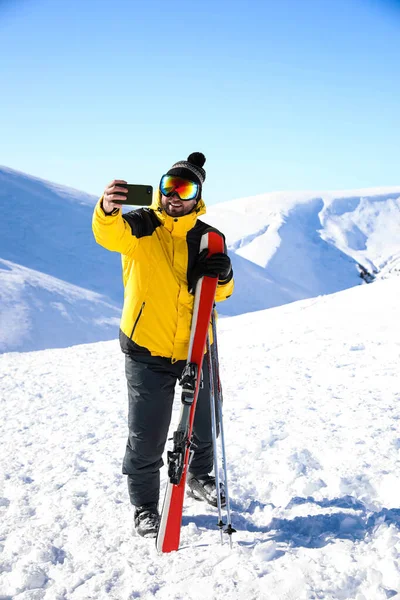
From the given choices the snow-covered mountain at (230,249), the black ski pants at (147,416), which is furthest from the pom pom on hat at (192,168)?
the snow-covered mountain at (230,249)

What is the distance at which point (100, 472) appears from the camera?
425 cm

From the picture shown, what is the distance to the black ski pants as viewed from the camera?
308 cm

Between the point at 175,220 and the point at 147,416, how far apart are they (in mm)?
1244

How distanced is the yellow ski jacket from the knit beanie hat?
0.20m

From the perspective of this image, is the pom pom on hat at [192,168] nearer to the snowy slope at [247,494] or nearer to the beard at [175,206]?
the beard at [175,206]

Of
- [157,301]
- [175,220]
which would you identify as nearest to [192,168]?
[175,220]

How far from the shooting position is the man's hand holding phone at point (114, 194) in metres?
2.75

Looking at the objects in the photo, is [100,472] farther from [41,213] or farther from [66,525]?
[41,213]

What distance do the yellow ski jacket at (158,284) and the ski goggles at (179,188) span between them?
93mm

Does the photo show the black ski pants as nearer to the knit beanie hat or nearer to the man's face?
the man's face

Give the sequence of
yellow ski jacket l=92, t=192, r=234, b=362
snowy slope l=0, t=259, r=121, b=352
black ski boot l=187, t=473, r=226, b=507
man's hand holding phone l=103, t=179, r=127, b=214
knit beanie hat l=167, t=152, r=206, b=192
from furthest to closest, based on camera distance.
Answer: snowy slope l=0, t=259, r=121, b=352 < black ski boot l=187, t=473, r=226, b=507 < knit beanie hat l=167, t=152, r=206, b=192 < yellow ski jacket l=92, t=192, r=234, b=362 < man's hand holding phone l=103, t=179, r=127, b=214

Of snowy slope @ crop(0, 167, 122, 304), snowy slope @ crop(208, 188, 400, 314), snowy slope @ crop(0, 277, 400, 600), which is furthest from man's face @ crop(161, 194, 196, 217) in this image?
snowy slope @ crop(208, 188, 400, 314)

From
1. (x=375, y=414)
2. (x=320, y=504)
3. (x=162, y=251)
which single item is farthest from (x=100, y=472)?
(x=375, y=414)

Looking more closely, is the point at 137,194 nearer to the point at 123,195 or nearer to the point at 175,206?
the point at 123,195
